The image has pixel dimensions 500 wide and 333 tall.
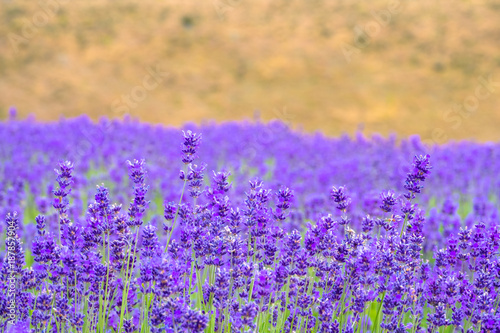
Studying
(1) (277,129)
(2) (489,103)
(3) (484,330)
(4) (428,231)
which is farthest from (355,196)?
(2) (489,103)

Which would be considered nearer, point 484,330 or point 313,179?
point 484,330

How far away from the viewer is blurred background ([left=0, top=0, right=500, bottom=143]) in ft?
54.5

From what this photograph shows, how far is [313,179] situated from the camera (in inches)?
247

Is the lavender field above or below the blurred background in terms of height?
below

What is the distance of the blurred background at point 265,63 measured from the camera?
1662cm

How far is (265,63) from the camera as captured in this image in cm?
1862

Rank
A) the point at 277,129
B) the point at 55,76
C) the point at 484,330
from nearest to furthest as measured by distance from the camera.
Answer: the point at 484,330
the point at 277,129
the point at 55,76

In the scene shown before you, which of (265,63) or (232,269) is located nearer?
(232,269)

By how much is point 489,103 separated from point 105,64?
Result: 38.2 ft

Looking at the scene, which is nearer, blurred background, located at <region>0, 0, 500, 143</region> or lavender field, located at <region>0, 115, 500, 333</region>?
lavender field, located at <region>0, 115, 500, 333</region>

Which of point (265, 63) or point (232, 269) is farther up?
point (265, 63)

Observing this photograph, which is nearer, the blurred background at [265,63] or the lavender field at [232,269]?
the lavender field at [232,269]

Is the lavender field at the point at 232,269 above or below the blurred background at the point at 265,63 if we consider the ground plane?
below

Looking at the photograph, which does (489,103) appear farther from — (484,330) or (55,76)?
(484,330)
